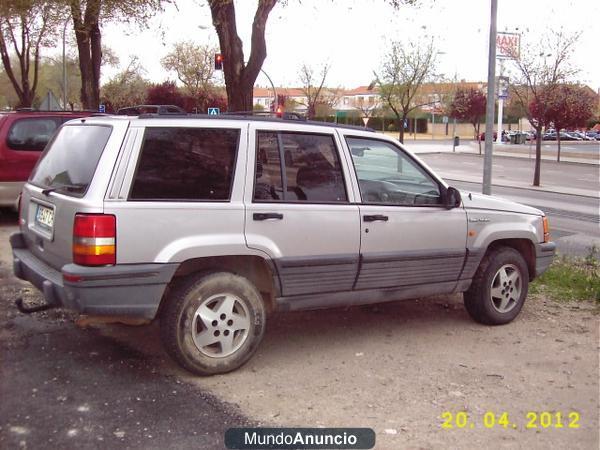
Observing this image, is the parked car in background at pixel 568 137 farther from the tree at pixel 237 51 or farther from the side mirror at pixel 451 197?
the side mirror at pixel 451 197

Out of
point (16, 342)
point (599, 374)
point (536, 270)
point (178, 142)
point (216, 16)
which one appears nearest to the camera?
point (178, 142)

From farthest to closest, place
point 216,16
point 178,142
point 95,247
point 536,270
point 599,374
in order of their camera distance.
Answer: point 216,16 → point 536,270 → point 599,374 → point 178,142 → point 95,247

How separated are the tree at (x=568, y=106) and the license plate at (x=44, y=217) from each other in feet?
73.0

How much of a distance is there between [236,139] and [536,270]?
3075 millimetres

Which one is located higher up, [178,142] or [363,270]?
[178,142]

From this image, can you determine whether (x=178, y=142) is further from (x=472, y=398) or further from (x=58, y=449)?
(x=472, y=398)

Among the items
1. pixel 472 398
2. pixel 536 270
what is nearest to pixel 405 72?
pixel 536 270

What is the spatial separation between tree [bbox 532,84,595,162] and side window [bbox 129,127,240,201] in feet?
71.4

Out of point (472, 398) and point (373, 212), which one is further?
point (373, 212)

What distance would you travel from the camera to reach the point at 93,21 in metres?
17.5

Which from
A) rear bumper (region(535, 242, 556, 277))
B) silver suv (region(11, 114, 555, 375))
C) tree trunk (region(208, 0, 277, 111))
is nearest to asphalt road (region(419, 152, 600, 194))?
→ tree trunk (region(208, 0, 277, 111))

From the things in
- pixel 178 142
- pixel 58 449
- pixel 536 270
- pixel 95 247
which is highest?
pixel 178 142

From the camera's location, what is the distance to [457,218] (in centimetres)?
532

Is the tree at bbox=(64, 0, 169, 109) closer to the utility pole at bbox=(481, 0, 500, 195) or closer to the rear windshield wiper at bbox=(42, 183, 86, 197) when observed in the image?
the utility pole at bbox=(481, 0, 500, 195)
